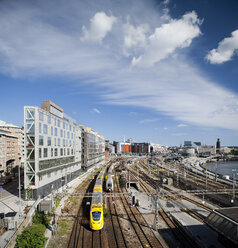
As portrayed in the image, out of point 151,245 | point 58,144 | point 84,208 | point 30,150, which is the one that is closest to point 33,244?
point 151,245

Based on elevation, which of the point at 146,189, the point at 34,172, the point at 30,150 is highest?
the point at 30,150

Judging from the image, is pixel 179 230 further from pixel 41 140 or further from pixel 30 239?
pixel 41 140

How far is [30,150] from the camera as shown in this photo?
4197 centimetres

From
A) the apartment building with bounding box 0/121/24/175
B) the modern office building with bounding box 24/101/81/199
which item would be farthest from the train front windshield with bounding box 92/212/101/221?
the apartment building with bounding box 0/121/24/175

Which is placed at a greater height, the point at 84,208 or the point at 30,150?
the point at 30,150

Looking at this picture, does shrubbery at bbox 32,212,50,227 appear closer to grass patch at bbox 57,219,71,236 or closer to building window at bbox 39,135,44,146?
grass patch at bbox 57,219,71,236

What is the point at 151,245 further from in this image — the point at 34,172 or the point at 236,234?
the point at 34,172

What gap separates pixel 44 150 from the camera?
4547 centimetres

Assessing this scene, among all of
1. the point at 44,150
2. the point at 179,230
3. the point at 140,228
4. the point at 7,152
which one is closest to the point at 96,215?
the point at 140,228

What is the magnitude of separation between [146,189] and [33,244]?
40.0 m

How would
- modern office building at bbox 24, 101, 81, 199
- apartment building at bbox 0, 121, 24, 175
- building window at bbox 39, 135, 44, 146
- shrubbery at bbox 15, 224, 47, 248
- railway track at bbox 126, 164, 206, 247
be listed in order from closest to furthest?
shrubbery at bbox 15, 224, 47, 248 < railway track at bbox 126, 164, 206, 247 < modern office building at bbox 24, 101, 81, 199 < building window at bbox 39, 135, 44, 146 < apartment building at bbox 0, 121, 24, 175

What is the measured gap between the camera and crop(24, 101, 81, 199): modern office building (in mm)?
41375

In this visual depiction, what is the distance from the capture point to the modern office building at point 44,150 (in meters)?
41.4

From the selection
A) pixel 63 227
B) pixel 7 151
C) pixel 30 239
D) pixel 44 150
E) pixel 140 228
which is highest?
pixel 44 150
